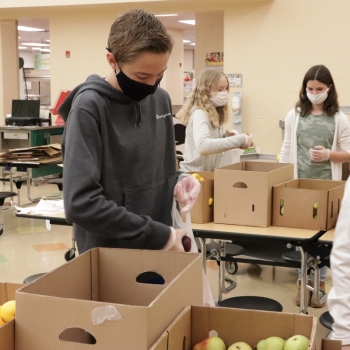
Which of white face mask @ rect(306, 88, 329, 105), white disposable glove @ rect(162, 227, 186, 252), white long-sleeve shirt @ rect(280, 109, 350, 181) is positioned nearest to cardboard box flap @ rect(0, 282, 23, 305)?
white disposable glove @ rect(162, 227, 186, 252)

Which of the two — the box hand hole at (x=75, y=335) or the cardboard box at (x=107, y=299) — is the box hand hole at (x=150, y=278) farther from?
the box hand hole at (x=75, y=335)

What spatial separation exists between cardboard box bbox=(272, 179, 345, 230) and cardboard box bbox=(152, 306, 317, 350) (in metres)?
1.74

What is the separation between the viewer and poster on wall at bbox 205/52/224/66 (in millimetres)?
9789

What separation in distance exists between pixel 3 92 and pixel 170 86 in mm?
4005

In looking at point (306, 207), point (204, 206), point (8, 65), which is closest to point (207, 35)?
point (8, 65)

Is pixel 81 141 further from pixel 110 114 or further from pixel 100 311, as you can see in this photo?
pixel 100 311

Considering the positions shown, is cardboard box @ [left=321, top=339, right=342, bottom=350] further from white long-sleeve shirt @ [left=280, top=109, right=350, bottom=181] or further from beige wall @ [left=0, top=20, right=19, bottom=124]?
beige wall @ [left=0, top=20, right=19, bottom=124]

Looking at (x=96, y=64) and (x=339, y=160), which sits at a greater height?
(x=96, y=64)

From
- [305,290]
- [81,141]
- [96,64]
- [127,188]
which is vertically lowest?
[305,290]

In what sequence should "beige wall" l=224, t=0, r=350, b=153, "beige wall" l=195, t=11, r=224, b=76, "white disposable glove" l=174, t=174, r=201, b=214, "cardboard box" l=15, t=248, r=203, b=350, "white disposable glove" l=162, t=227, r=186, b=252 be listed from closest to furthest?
"cardboard box" l=15, t=248, r=203, b=350, "white disposable glove" l=162, t=227, r=186, b=252, "white disposable glove" l=174, t=174, r=201, b=214, "beige wall" l=224, t=0, r=350, b=153, "beige wall" l=195, t=11, r=224, b=76

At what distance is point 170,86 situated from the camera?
12.6 m

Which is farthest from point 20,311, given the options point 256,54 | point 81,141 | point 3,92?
point 3,92

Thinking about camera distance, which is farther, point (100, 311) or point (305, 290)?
point (305, 290)

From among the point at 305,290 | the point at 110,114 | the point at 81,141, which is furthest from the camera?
the point at 305,290
